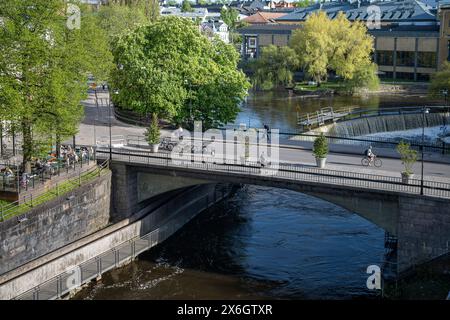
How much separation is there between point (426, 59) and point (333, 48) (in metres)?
19.6

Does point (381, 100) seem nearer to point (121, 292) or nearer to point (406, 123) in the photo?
point (406, 123)

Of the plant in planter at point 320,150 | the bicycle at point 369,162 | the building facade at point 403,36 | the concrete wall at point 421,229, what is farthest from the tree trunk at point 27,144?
the building facade at point 403,36

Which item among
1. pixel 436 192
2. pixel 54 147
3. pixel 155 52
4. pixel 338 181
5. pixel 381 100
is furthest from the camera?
pixel 381 100

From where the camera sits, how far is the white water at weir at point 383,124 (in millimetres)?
79750

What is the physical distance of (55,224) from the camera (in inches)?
1709

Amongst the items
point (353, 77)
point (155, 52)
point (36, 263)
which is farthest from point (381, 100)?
point (36, 263)

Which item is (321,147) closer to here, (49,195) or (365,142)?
(49,195)

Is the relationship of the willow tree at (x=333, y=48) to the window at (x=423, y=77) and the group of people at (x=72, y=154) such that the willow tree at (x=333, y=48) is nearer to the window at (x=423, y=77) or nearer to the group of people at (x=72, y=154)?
the window at (x=423, y=77)

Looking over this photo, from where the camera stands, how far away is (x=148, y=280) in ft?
142

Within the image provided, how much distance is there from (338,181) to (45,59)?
66.5 feet

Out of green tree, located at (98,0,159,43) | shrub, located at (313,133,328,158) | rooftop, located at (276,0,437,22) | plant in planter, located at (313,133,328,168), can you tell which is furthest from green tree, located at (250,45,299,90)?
shrub, located at (313,133,328,158)

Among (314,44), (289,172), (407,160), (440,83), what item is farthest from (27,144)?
(314,44)

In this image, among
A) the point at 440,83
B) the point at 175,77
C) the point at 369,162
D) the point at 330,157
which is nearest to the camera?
the point at 369,162

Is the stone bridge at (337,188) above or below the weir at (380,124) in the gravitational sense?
below
